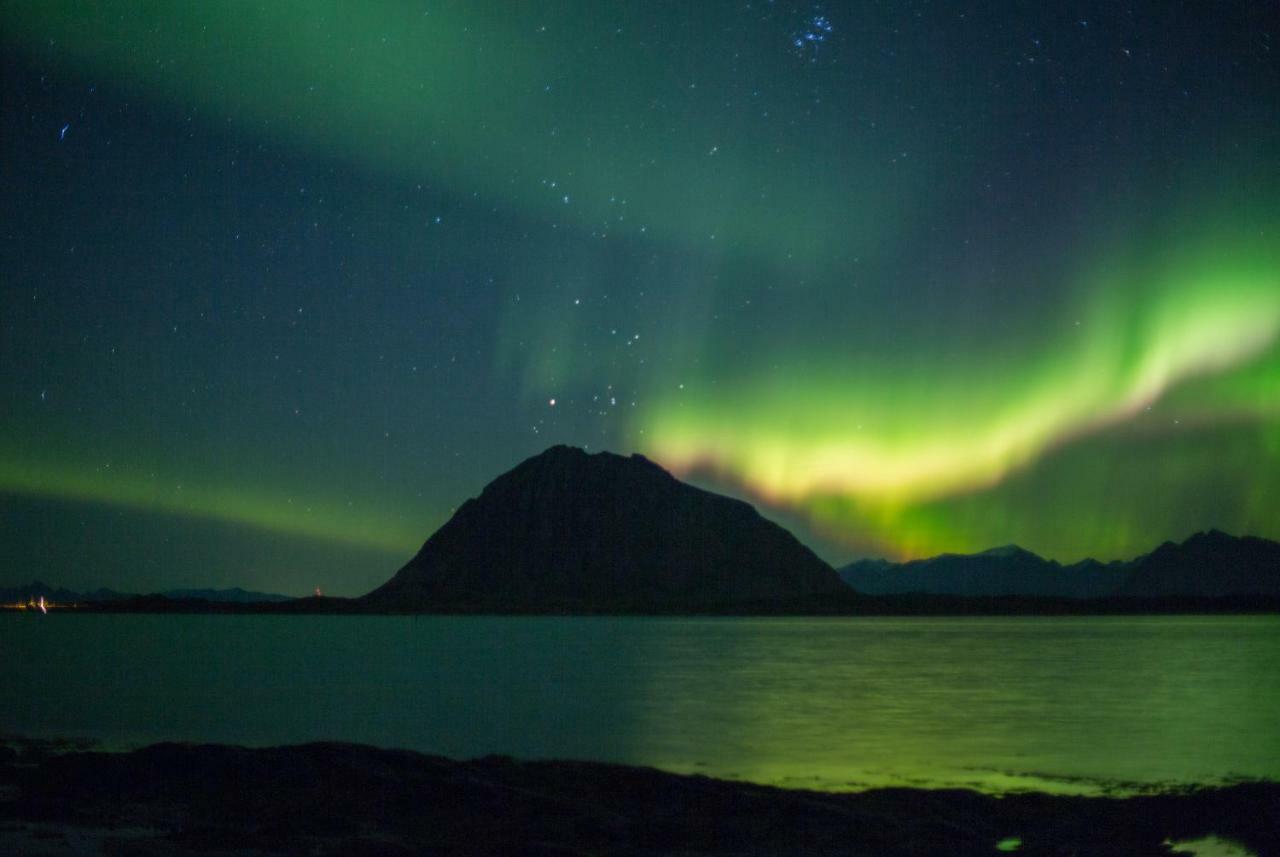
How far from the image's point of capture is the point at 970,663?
68250 mm

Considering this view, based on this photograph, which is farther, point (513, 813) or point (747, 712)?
point (747, 712)

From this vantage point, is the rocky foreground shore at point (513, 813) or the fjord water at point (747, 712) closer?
the rocky foreground shore at point (513, 813)

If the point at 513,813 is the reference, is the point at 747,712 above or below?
below

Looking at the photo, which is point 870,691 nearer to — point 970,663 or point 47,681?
point 970,663

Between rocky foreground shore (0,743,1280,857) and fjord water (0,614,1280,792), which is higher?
rocky foreground shore (0,743,1280,857)

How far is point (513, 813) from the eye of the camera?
16.6 m

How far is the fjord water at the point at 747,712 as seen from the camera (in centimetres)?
2625

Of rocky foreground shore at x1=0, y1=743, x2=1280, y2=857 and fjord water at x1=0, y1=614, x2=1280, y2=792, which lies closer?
rocky foreground shore at x1=0, y1=743, x2=1280, y2=857

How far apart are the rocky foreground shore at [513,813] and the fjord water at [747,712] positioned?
4.81 metres

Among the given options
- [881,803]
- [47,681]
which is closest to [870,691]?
[881,803]

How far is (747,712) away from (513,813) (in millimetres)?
23005

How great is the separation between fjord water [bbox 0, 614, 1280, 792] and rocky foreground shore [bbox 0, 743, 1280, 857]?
4810mm

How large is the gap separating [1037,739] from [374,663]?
48.6 meters

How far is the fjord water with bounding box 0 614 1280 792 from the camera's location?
2625cm
